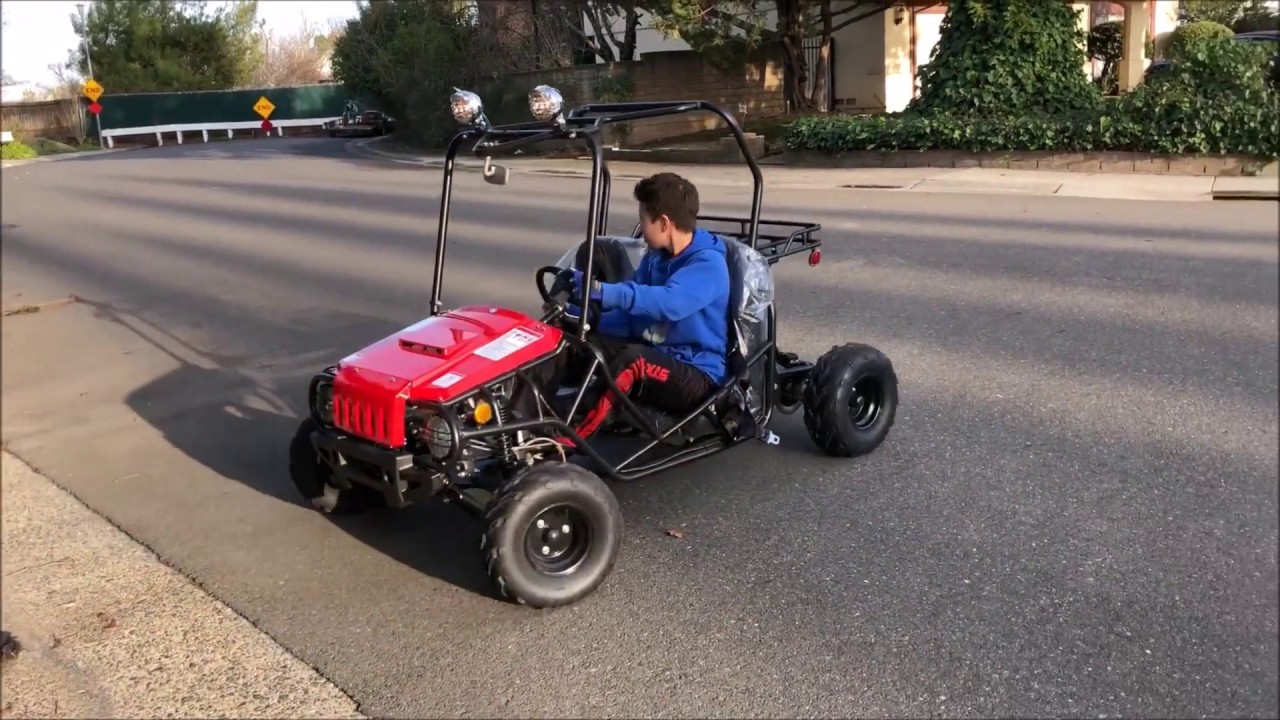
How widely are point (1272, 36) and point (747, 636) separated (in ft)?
82.2

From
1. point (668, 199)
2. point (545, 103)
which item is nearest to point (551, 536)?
point (668, 199)

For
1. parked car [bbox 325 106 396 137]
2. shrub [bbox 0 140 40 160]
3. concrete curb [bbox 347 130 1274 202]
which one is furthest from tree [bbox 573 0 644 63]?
shrub [bbox 0 140 40 160]

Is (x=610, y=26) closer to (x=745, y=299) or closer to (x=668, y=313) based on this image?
(x=745, y=299)

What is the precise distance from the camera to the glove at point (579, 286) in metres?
4.54

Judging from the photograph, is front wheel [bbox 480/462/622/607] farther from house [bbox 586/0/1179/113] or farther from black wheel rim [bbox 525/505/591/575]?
house [bbox 586/0/1179/113]

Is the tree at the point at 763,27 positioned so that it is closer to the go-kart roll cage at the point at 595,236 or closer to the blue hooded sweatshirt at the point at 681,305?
the go-kart roll cage at the point at 595,236

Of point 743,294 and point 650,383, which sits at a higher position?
point 743,294

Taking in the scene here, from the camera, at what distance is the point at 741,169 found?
19.9 metres

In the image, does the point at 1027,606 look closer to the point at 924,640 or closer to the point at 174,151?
the point at 924,640

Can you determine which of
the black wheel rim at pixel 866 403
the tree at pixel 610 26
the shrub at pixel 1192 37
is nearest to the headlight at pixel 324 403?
the black wheel rim at pixel 866 403

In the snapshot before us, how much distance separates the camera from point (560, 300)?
505 centimetres

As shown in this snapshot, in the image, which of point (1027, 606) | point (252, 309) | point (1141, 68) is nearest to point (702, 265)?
point (1027, 606)

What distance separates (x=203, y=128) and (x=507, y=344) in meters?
46.5

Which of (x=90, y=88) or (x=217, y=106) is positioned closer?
(x=90, y=88)
